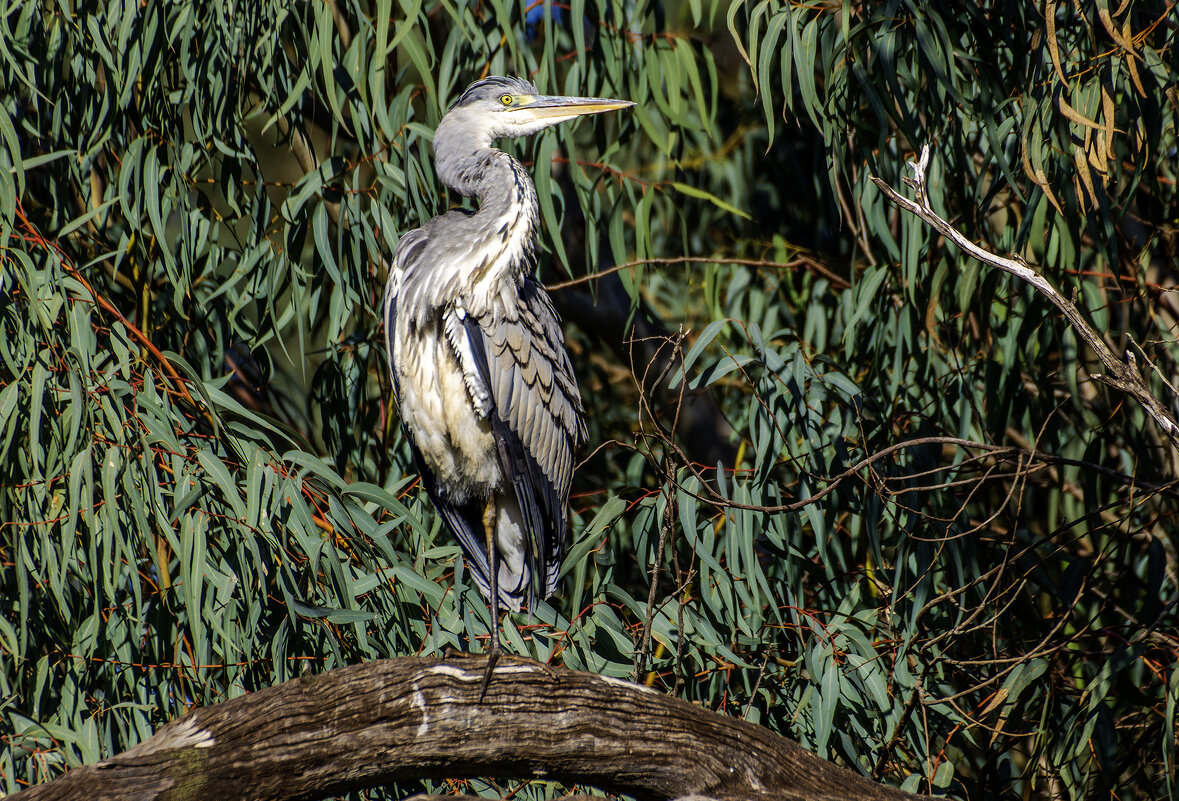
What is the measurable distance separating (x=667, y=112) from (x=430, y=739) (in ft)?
5.72

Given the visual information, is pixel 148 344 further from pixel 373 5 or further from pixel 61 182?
pixel 373 5

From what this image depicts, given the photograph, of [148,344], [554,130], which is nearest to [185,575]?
[148,344]

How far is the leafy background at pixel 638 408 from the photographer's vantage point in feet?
7.79

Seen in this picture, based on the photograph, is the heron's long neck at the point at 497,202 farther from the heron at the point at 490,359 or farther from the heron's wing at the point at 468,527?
the heron's wing at the point at 468,527

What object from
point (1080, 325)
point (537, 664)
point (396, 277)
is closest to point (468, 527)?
point (396, 277)

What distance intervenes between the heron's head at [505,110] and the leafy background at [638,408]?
0.18 m

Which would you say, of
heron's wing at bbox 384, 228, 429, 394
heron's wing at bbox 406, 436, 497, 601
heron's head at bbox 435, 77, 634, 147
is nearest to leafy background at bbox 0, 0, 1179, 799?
heron's wing at bbox 406, 436, 497, 601

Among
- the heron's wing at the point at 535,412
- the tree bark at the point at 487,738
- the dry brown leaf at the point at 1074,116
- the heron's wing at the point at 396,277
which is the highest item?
the dry brown leaf at the point at 1074,116

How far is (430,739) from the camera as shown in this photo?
6.07 feet

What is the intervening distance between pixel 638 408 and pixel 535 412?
0.35 meters

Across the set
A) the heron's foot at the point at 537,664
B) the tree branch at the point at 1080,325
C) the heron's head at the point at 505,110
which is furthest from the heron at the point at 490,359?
the tree branch at the point at 1080,325

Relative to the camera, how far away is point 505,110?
264 centimetres

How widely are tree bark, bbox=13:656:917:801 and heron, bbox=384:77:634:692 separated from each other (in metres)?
0.39

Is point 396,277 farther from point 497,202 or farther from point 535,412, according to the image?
point 535,412
